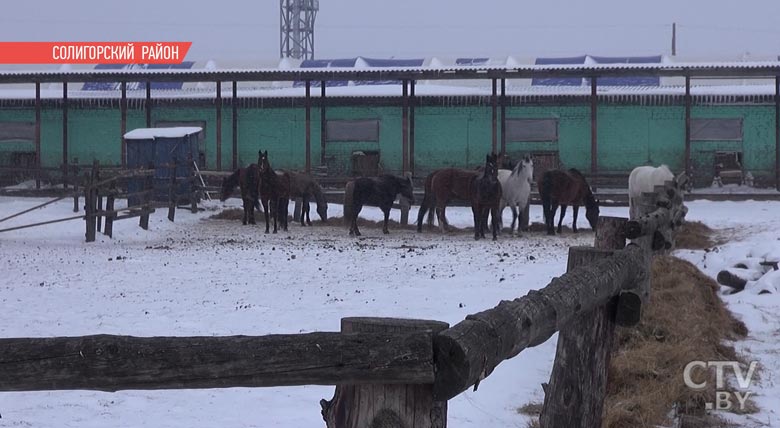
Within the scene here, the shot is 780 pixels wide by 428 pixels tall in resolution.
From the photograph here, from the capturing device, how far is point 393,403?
2605 mm

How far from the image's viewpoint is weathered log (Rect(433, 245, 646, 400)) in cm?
255

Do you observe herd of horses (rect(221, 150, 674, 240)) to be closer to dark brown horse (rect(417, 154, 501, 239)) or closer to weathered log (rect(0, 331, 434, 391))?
dark brown horse (rect(417, 154, 501, 239))

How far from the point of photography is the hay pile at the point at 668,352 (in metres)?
5.95

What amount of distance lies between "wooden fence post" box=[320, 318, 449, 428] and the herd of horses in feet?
57.1

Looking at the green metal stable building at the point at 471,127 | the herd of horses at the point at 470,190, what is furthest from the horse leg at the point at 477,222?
the green metal stable building at the point at 471,127

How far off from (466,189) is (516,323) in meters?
18.0

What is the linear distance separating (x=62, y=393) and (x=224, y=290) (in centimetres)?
506

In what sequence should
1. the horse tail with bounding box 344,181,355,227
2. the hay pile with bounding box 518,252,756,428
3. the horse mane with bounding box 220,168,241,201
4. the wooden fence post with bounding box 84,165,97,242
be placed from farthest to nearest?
the horse mane with bounding box 220,168,241,201, the horse tail with bounding box 344,181,355,227, the wooden fence post with bounding box 84,165,97,242, the hay pile with bounding box 518,252,756,428

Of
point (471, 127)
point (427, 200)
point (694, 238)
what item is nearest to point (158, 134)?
point (427, 200)

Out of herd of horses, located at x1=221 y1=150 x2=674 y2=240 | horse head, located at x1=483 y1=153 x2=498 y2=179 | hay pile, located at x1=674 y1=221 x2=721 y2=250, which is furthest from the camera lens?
herd of horses, located at x1=221 y1=150 x2=674 y2=240

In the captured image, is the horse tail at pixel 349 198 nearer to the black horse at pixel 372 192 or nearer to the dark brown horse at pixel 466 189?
the black horse at pixel 372 192

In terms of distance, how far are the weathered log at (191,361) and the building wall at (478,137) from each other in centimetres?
2997

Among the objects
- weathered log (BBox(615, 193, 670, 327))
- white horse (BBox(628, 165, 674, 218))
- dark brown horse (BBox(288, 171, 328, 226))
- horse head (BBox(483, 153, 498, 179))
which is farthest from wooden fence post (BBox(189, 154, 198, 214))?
weathered log (BBox(615, 193, 670, 327))

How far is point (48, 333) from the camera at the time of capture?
28.8ft
